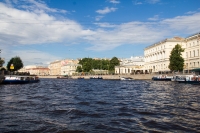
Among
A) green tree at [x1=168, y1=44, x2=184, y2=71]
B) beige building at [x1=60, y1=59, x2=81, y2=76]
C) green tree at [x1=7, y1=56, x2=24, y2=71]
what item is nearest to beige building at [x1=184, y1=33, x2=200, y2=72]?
green tree at [x1=168, y1=44, x2=184, y2=71]

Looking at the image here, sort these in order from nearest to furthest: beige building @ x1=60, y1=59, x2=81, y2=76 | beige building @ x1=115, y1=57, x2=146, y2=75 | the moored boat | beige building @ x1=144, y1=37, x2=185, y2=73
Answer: the moored boat
beige building @ x1=144, y1=37, x2=185, y2=73
beige building @ x1=115, y1=57, x2=146, y2=75
beige building @ x1=60, y1=59, x2=81, y2=76

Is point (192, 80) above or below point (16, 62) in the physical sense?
below

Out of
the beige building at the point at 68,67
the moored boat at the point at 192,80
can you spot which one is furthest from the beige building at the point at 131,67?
the moored boat at the point at 192,80

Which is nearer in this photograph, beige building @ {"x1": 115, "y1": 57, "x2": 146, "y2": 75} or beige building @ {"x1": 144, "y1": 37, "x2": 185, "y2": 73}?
beige building @ {"x1": 144, "y1": 37, "x2": 185, "y2": 73}

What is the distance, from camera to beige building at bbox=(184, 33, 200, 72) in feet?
225

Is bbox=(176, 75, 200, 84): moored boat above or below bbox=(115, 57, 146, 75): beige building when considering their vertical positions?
below

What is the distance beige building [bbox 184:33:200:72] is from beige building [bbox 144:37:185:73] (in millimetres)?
2305

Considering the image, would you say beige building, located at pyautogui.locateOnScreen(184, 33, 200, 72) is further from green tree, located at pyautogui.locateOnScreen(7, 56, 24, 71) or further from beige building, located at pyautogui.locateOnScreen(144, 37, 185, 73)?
green tree, located at pyautogui.locateOnScreen(7, 56, 24, 71)

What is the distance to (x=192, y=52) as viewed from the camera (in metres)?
72.6

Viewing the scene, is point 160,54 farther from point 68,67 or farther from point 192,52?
point 68,67

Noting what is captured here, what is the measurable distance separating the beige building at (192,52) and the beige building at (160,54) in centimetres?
230

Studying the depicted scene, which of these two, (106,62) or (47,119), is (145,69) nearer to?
(106,62)

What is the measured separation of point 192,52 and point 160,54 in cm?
1592

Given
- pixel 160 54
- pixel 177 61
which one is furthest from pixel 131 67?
pixel 177 61
